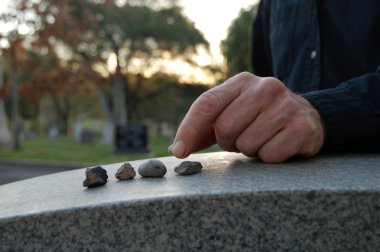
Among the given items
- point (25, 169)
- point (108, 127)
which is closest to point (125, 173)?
point (25, 169)

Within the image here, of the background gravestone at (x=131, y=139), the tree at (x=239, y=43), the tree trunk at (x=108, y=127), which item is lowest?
the tree trunk at (x=108, y=127)

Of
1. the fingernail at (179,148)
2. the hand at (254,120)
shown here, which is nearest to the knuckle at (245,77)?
the hand at (254,120)

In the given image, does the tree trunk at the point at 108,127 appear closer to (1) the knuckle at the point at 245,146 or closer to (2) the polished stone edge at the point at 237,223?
(1) the knuckle at the point at 245,146

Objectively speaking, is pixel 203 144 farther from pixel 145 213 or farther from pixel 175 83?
pixel 175 83

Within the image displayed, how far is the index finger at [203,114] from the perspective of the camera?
1.23m

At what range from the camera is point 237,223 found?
0.96 meters

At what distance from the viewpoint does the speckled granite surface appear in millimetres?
954

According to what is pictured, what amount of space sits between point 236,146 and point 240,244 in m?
0.38

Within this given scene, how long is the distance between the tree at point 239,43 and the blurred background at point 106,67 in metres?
0.05

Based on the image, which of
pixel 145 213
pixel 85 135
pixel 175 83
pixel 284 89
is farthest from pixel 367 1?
pixel 175 83

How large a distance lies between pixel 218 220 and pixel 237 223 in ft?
0.13

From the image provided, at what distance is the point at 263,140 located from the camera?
1.24 m

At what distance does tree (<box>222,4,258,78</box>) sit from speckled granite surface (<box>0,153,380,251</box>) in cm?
2289

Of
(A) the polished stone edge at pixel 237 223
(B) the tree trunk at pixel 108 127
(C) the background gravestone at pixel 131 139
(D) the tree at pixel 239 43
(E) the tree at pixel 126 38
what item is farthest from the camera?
(B) the tree trunk at pixel 108 127
